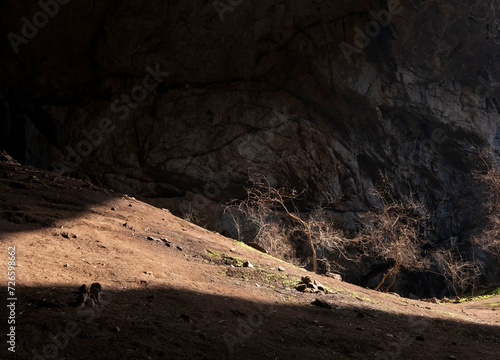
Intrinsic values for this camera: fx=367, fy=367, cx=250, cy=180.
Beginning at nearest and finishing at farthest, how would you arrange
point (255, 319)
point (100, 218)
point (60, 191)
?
point (255, 319), point (100, 218), point (60, 191)

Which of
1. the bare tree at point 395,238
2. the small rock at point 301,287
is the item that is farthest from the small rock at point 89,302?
the bare tree at point 395,238

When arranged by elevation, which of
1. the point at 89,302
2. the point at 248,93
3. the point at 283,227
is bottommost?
the point at 283,227

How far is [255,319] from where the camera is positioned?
3.49m

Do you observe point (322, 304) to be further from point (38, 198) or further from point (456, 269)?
point (456, 269)

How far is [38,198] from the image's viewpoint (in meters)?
5.81

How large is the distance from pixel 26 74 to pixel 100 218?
49.4ft

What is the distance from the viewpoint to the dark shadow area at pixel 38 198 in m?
4.60

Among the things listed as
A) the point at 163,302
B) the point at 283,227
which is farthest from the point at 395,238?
the point at 163,302

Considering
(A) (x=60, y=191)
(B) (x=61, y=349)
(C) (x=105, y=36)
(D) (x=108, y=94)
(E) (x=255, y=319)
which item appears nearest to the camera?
(B) (x=61, y=349)

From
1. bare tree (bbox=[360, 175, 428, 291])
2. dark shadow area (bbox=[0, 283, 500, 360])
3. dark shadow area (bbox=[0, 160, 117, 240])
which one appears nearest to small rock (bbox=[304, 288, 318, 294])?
dark shadow area (bbox=[0, 283, 500, 360])

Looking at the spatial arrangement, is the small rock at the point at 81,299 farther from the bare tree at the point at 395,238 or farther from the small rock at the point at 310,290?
the bare tree at the point at 395,238

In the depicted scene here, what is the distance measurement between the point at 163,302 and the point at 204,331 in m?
0.64

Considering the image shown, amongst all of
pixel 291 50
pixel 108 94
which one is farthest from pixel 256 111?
pixel 108 94

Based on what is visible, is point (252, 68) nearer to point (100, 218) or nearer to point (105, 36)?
point (105, 36)
